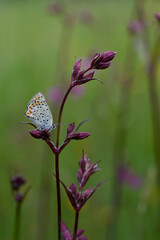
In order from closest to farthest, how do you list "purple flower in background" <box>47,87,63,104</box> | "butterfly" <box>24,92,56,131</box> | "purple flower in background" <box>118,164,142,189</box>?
"butterfly" <box>24,92,56,131</box> < "purple flower in background" <box>118,164,142,189</box> < "purple flower in background" <box>47,87,63,104</box>

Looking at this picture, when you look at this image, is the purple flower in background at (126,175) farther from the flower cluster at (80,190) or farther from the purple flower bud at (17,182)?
the flower cluster at (80,190)

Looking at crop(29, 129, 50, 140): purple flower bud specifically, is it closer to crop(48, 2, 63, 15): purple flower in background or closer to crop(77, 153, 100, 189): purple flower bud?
crop(77, 153, 100, 189): purple flower bud

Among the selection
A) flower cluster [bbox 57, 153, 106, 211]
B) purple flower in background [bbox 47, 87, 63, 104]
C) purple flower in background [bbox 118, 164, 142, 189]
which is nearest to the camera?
flower cluster [bbox 57, 153, 106, 211]

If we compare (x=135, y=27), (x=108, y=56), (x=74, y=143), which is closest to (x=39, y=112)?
(x=108, y=56)

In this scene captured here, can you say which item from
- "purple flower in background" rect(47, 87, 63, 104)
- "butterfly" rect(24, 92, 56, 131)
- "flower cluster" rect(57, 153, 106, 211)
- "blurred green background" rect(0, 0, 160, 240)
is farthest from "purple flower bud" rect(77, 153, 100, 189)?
"purple flower in background" rect(47, 87, 63, 104)

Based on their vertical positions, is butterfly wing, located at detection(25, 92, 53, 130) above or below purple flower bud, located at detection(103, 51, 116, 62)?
below

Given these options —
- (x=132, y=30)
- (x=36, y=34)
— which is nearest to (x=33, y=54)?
(x=36, y=34)
